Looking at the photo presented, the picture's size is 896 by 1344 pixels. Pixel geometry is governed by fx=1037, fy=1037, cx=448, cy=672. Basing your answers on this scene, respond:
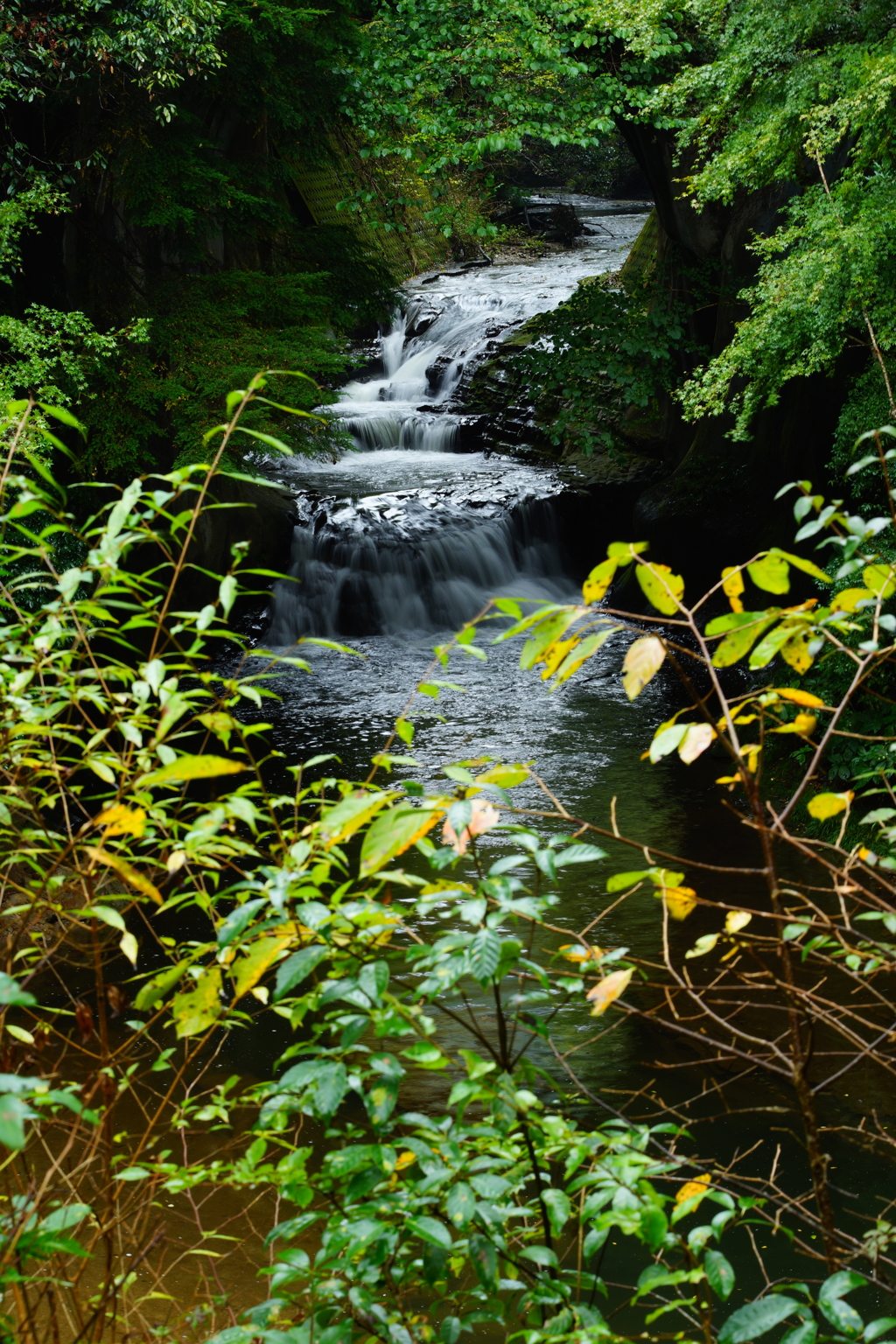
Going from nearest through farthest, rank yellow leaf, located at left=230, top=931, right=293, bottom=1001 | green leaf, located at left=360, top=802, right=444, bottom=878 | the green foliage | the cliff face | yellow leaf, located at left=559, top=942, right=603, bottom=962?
1. green leaf, located at left=360, top=802, right=444, bottom=878
2. yellow leaf, located at left=230, top=931, right=293, bottom=1001
3. yellow leaf, located at left=559, top=942, right=603, bottom=962
4. the green foliage
5. the cliff face

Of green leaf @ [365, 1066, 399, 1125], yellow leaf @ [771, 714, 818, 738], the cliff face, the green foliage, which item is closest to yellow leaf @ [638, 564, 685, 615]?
yellow leaf @ [771, 714, 818, 738]

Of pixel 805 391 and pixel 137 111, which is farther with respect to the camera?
pixel 805 391

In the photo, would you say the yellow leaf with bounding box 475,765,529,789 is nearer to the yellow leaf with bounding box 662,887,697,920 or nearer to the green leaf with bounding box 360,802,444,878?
the green leaf with bounding box 360,802,444,878

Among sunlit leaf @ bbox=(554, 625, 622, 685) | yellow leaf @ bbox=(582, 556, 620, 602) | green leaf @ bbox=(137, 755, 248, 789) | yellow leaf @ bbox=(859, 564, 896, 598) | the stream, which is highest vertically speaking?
A: yellow leaf @ bbox=(582, 556, 620, 602)

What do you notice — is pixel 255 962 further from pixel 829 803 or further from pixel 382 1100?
pixel 829 803

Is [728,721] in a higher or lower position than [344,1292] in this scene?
higher

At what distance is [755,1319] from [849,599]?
1.00 meters

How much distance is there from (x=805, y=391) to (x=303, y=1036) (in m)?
7.37

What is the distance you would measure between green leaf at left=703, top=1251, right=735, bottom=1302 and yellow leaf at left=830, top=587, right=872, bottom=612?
96 centimetres

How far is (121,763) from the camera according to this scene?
64.1 inches

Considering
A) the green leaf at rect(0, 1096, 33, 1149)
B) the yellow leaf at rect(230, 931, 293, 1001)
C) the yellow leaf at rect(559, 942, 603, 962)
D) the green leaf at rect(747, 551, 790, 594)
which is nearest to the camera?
the green leaf at rect(0, 1096, 33, 1149)

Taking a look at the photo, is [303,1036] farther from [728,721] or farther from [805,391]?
[805,391]

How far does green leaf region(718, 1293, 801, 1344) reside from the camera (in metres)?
1.35

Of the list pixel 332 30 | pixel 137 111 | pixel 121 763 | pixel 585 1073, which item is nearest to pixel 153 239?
pixel 137 111
